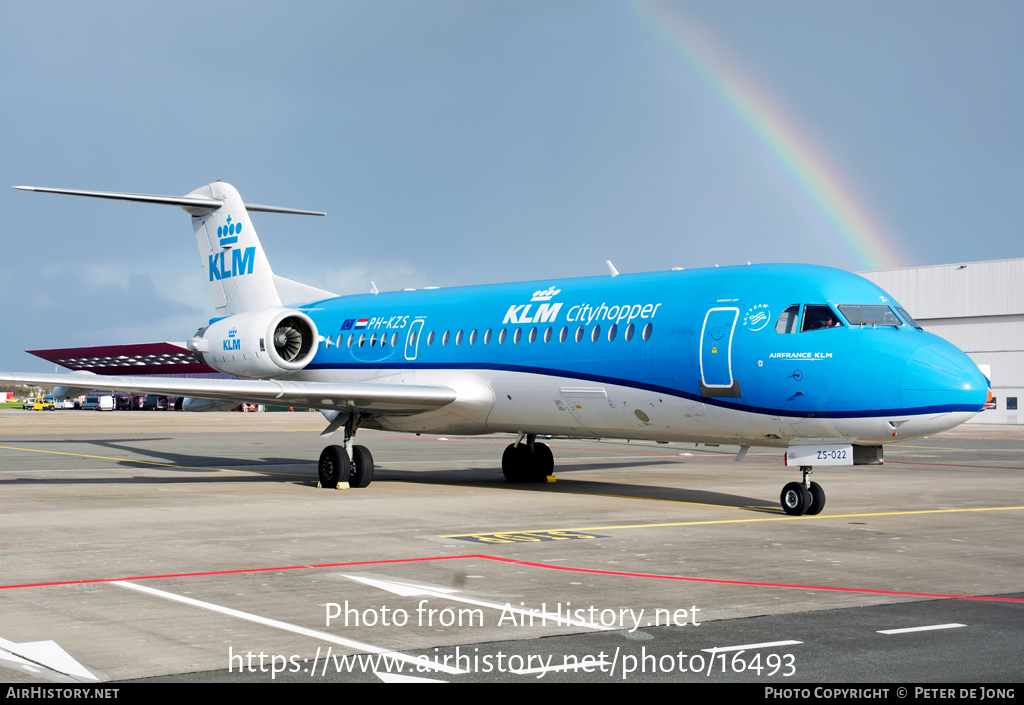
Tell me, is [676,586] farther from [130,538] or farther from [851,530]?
[130,538]

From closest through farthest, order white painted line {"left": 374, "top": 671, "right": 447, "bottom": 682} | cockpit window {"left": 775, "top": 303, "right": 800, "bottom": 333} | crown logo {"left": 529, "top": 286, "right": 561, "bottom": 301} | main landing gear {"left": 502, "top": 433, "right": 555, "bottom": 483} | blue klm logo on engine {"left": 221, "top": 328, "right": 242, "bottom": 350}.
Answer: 1. white painted line {"left": 374, "top": 671, "right": 447, "bottom": 682}
2. cockpit window {"left": 775, "top": 303, "right": 800, "bottom": 333}
3. crown logo {"left": 529, "top": 286, "right": 561, "bottom": 301}
4. main landing gear {"left": 502, "top": 433, "right": 555, "bottom": 483}
5. blue klm logo on engine {"left": 221, "top": 328, "right": 242, "bottom": 350}

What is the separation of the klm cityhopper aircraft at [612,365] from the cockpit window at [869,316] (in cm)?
2

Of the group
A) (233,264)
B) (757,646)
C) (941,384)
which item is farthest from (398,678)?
(233,264)

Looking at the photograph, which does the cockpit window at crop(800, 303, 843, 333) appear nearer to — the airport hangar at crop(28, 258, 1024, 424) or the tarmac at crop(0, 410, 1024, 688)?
the tarmac at crop(0, 410, 1024, 688)

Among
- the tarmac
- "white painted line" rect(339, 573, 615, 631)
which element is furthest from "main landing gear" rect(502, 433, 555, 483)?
"white painted line" rect(339, 573, 615, 631)

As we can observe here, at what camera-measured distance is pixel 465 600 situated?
27.8 feet

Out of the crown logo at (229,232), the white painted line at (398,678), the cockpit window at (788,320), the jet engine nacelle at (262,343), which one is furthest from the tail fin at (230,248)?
the white painted line at (398,678)

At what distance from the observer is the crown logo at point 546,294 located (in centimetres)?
1880

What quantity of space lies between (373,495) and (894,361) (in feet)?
30.0

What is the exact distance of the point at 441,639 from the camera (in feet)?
23.2

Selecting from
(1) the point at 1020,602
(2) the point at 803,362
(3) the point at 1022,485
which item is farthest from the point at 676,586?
(3) the point at 1022,485

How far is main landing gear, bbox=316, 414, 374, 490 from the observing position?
64.0 feet

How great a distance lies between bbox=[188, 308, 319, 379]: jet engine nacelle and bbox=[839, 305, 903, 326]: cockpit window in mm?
12266

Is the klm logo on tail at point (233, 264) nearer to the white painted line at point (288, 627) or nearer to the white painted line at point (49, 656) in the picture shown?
the white painted line at point (288, 627)
